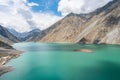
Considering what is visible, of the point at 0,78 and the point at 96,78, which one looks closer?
the point at 96,78

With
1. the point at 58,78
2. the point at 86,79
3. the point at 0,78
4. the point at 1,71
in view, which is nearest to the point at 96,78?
the point at 86,79

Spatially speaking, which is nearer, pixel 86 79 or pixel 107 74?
pixel 86 79

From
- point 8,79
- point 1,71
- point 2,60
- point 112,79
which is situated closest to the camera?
point 112,79

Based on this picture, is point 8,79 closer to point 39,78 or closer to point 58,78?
point 39,78

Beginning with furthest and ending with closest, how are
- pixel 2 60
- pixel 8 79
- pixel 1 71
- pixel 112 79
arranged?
pixel 2 60
pixel 1 71
pixel 8 79
pixel 112 79

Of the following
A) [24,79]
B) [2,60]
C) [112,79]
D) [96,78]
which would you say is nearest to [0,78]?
[24,79]

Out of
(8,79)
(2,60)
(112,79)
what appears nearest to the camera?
(112,79)

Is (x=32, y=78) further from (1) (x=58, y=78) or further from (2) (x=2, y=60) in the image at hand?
(2) (x=2, y=60)

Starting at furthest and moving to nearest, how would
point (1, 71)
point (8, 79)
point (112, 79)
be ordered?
1. point (1, 71)
2. point (8, 79)
3. point (112, 79)

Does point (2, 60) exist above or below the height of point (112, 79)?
above
